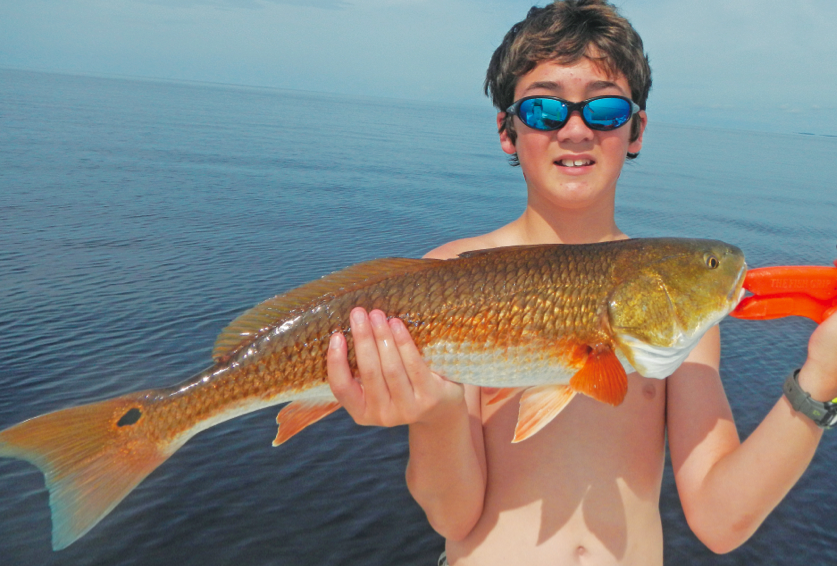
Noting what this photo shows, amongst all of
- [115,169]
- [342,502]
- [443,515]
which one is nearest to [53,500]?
[443,515]

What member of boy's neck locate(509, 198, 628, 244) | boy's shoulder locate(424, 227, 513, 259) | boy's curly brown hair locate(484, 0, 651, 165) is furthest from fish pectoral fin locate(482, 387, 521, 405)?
boy's curly brown hair locate(484, 0, 651, 165)

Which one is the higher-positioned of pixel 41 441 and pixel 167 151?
pixel 41 441

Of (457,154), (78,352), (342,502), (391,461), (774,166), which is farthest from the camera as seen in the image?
(774,166)

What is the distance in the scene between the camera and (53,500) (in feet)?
8.78

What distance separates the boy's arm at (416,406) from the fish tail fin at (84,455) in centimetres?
98

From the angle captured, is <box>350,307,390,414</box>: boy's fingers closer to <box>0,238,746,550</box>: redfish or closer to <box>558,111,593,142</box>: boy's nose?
<box>0,238,746,550</box>: redfish

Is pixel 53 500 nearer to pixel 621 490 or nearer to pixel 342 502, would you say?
pixel 621 490

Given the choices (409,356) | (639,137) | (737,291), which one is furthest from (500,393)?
(639,137)

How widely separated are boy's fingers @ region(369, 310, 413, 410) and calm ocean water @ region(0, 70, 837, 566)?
435cm

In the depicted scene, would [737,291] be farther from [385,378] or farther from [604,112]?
[385,378]

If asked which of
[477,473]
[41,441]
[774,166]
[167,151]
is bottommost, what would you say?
[774,166]

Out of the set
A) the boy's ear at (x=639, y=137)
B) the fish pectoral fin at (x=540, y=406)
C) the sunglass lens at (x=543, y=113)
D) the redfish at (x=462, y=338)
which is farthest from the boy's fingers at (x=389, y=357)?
the boy's ear at (x=639, y=137)

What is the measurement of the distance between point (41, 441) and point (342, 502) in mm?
4970

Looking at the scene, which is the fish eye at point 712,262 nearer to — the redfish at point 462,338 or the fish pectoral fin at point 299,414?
the redfish at point 462,338
